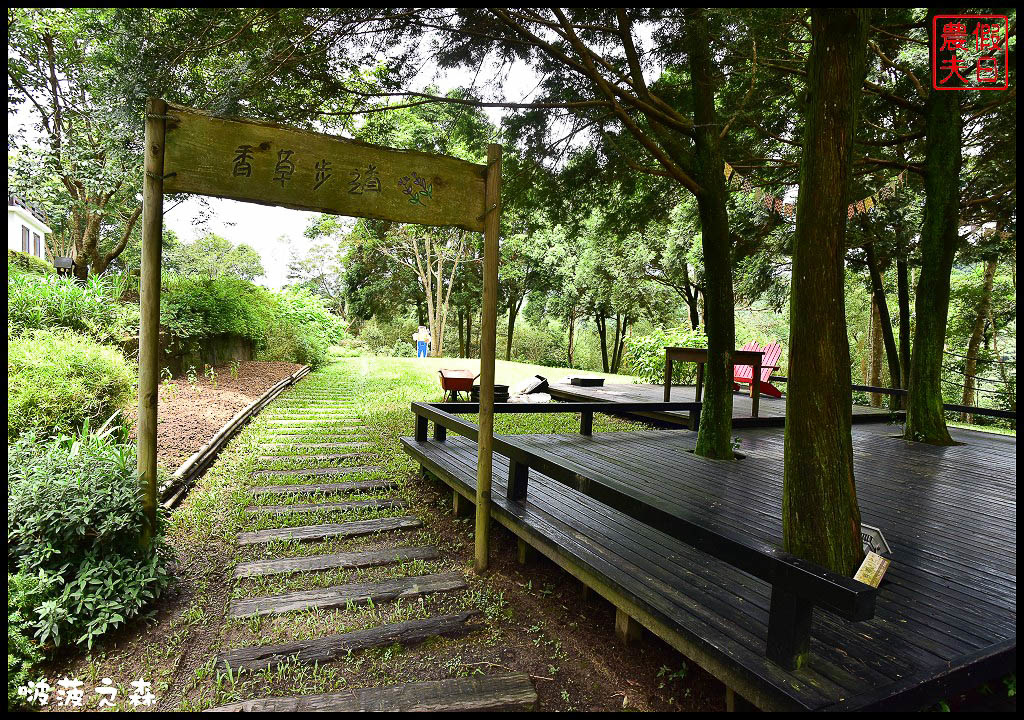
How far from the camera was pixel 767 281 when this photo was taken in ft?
40.9

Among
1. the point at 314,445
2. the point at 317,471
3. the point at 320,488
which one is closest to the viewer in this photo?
the point at 320,488

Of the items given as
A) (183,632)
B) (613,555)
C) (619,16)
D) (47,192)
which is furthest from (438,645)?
(47,192)

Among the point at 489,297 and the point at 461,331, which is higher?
the point at 461,331

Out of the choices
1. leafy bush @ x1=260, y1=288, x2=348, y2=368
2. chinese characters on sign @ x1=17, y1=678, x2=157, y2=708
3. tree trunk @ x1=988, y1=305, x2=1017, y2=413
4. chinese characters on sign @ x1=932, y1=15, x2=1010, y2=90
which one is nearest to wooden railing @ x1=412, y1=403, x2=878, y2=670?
chinese characters on sign @ x1=17, y1=678, x2=157, y2=708

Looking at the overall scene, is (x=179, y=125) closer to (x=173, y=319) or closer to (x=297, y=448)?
(x=297, y=448)

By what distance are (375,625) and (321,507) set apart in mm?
1746

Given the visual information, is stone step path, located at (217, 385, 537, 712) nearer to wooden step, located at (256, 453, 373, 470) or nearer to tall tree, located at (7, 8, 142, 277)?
wooden step, located at (256, 453, 373, 470)

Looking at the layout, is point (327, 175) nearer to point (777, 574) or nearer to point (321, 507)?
point (321, 507)

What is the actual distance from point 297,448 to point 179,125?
3927 millimetres

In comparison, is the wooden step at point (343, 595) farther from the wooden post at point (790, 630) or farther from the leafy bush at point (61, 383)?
the leafy bush at point (61, 383)

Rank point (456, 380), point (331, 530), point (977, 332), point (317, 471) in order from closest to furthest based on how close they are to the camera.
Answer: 1. point (331, 530)
2. point (317, 471)
3. point (456, 380)
4. point (977, 332)

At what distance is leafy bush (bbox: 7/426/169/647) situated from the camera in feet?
8.00

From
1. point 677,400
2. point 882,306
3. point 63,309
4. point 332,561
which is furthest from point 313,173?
point 882,306

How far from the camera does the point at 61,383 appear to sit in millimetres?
4262
